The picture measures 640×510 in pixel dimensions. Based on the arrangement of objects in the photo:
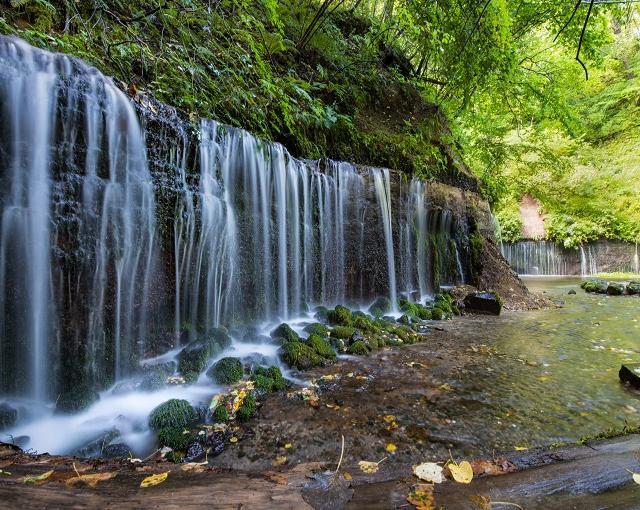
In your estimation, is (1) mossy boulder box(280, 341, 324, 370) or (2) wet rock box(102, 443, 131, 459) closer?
(2) wet rock box(102, 443, 131, 459)

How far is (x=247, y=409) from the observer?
9.51 feet

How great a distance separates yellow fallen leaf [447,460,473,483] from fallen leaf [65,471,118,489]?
5.91ft

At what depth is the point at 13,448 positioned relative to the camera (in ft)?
7.13

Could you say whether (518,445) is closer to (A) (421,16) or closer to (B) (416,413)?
Result: (B) (416,413)

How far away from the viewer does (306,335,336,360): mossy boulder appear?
14.1 feet

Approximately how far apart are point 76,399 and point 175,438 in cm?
122

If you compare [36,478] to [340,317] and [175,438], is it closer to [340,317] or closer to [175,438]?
[175,438]

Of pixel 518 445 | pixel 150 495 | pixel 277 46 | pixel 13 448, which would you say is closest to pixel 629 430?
pixel 518 445

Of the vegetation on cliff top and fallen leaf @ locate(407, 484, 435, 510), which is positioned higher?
the vegetation on cliff top

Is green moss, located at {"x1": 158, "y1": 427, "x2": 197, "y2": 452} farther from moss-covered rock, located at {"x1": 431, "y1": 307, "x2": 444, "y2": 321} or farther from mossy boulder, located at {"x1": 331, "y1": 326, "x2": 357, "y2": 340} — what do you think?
moss-covered rock, located at {"x1": 431, "y1": 307, "x2": 444, "y2": 321}

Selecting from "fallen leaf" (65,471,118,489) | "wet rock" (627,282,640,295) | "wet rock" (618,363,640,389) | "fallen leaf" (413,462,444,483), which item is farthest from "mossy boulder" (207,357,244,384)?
"wet rock" (627,282,640,295)

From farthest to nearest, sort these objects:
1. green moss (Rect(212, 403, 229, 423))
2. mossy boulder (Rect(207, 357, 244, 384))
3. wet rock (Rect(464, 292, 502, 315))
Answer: wet rock (Rect(464, 292, 502, 315)), mossy boulder (Rect(207, 357, 244, 384)), green moss (Rect(212, 403, 229, 423))

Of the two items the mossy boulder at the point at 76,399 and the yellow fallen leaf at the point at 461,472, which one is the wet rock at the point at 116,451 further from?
the yellow fallen leaf at the point at 461,472

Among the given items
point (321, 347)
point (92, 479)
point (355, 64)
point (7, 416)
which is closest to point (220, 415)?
point (92, 479)
